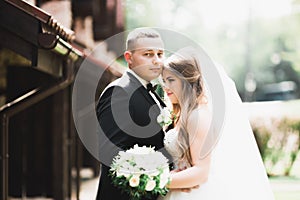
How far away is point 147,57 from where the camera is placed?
525 cm

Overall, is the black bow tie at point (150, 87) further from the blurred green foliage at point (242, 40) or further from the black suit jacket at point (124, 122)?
the blurred green foliage at point (242, 40)

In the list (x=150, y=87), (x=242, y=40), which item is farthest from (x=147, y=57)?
(x=242, y=40)

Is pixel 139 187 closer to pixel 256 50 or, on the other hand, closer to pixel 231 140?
pixel 231 140

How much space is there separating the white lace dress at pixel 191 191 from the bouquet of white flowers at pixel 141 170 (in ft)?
0.69

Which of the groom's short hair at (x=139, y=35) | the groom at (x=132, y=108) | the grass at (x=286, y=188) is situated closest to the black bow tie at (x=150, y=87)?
the groom at (x=132, y=108)

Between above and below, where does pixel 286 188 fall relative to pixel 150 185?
below

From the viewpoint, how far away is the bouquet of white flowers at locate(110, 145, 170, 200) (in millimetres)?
4973

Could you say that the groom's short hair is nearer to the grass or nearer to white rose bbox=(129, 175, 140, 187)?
white rose bbox=(129, 175, 140, 187)

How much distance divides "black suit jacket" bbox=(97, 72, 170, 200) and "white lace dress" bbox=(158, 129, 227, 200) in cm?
9

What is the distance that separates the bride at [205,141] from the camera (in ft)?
16.8

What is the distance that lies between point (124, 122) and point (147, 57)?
0.49m

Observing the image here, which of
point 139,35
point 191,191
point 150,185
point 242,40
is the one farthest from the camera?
point 242,40

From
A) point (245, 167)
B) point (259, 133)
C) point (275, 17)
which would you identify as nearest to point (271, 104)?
point (259, 133)

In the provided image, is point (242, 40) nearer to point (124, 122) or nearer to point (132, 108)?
point (132, 108)
